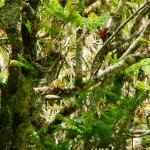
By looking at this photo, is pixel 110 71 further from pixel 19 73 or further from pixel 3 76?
pixel 3 76

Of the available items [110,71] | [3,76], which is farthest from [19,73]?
[110,71]

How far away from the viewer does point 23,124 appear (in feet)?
8.34

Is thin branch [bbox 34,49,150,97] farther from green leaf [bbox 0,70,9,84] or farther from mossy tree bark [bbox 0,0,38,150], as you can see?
green leaf [bbox 0,70,9,84]

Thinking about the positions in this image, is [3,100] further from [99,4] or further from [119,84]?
[99,4]

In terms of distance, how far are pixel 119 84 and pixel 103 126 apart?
1439mm

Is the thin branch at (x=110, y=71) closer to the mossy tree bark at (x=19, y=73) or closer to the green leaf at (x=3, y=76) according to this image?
the mossy tree bark at (x=19, y=73)

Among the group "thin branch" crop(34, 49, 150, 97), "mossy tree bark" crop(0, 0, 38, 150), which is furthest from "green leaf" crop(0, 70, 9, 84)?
"thin branch" crop(34, 49, 150, 97)

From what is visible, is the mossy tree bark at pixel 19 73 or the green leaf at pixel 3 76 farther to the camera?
the green leaf at pixel 3 76

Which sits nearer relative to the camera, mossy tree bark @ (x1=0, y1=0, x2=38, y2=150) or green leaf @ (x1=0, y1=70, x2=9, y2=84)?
mossy tree bark @ (x1=0, y1=0, x2=38, y2=150)

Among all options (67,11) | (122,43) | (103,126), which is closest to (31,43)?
(67,11)

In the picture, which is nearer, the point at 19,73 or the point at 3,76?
the point at 19,73

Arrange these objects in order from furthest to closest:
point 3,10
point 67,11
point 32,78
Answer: point 32,78
point 3,10
point 67,11

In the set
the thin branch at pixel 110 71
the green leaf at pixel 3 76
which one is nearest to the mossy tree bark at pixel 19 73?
the green leaf at pixel 3 76

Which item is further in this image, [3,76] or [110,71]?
[3,76]
